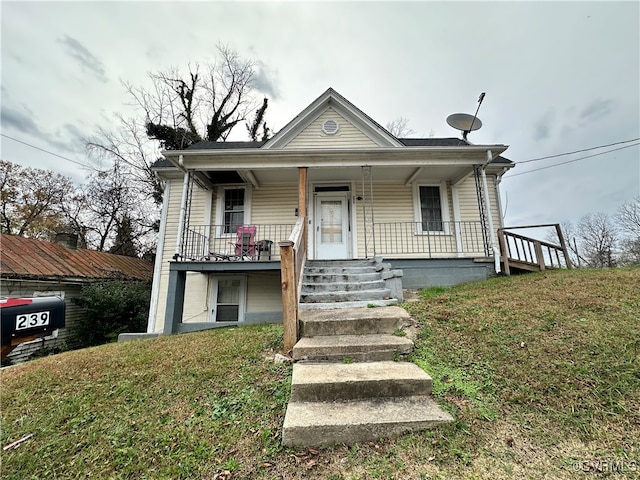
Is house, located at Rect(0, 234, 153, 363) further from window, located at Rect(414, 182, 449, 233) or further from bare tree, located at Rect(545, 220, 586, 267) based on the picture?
bare tree, located at Rect(545, 220, 586, 267)

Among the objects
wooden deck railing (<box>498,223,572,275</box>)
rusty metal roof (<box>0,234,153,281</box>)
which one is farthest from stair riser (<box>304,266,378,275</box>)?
rusty metal roof (<box>0,234,153,281</box>)

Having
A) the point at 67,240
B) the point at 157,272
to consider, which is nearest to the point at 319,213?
the point at 157,272

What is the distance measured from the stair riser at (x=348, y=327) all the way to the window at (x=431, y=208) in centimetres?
502

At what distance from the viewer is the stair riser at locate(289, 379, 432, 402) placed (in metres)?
2.27

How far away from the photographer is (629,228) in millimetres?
19500

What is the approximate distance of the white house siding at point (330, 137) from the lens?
809 cm

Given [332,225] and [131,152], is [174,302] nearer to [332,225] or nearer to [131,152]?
[332,225]

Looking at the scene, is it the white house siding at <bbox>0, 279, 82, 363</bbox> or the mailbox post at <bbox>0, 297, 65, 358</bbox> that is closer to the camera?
the mailbox post at <bbox>0, 297, 65, 358</bbox>

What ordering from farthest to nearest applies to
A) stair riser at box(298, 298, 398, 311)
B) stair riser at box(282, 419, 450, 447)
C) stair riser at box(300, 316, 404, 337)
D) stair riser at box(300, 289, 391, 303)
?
stair riser at box(300, 289, 391, 303) → stair riser at box(298, 298, 398, 311) → stair riser at box(300, 316, 404, 337) → stair riser at box(282, 419, 450, 447)

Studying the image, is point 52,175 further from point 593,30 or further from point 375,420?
point 593,30

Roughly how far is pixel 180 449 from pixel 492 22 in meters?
12.7

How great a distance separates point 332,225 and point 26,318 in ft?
21.0

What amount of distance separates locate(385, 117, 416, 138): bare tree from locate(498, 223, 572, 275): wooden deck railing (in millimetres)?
14259

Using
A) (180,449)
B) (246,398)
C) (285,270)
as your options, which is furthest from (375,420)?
(285,270)
